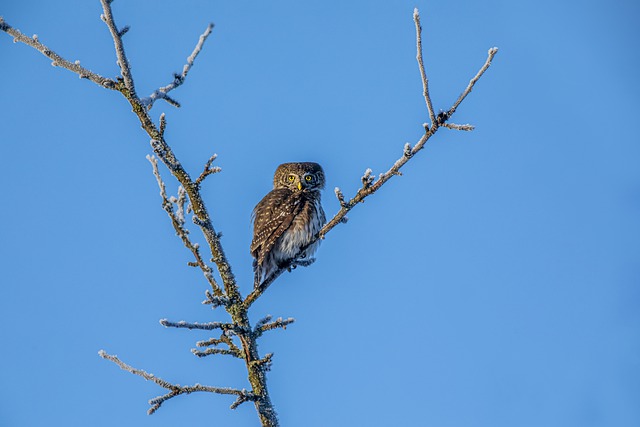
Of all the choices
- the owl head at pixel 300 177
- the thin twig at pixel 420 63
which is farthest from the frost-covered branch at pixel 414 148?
Answer: the owl head at pixel 300 177

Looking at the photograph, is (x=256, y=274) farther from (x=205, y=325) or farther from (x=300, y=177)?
(x=205, y=325)

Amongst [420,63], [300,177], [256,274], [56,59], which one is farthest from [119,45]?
[300,177]

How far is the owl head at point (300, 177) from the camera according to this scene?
932 centimetres

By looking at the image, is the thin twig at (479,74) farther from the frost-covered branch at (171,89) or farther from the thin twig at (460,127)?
the frost-covered branch at (171,89)

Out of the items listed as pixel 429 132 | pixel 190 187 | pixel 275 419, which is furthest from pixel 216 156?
pixel 275 419

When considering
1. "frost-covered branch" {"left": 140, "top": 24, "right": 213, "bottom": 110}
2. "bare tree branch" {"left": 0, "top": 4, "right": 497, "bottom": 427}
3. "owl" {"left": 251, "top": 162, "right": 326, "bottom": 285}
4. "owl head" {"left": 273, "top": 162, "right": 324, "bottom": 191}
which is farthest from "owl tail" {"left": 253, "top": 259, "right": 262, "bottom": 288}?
A: "frost-covered branch" {"left": 140, "top": 24, "right": 213, "bottom": 110}

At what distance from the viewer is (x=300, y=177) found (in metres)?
9.36

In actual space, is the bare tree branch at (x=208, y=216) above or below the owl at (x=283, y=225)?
below

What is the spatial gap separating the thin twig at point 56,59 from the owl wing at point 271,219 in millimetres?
3548

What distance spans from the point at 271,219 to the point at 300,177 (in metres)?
1.31

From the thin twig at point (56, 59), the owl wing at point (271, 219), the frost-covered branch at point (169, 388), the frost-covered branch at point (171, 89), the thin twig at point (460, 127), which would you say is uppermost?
the owl wing at point (271, 219)

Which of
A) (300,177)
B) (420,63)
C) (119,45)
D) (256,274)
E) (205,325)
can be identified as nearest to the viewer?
(420,63)

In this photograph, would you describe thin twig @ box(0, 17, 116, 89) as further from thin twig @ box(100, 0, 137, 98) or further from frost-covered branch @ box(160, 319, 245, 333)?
frost-covered branch @ box(160, 319, 245, 333)

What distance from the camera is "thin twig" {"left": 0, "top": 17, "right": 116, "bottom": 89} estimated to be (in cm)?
430
